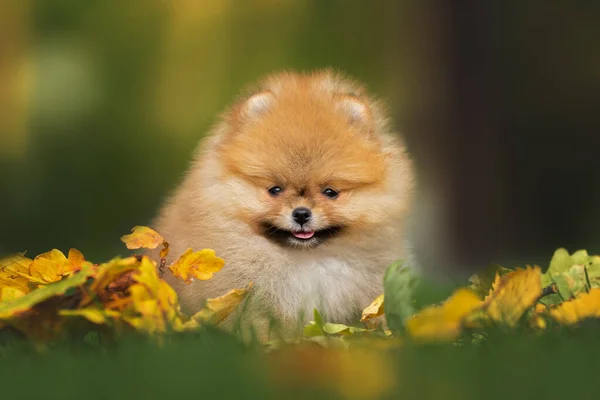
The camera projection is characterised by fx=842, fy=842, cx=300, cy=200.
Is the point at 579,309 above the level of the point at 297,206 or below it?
below

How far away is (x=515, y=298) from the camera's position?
90.3 inches

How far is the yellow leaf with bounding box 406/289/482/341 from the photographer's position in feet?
6.56

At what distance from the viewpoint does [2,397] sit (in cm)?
167

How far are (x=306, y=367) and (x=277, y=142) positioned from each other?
1.10 metres

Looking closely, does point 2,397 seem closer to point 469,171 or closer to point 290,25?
point 469,171

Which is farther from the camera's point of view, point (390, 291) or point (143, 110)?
point (143, 110)

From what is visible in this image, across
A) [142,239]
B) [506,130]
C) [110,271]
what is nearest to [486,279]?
[142,239]

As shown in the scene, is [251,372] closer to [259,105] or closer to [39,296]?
[39,296]

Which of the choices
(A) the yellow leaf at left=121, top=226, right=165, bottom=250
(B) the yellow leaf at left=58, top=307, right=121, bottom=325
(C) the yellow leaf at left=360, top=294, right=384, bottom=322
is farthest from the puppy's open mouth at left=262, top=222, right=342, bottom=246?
(B) the yellow leaf at left=58, top=307, right=121, bottom=325

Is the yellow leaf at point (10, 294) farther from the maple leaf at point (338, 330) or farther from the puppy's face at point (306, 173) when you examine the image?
the maple leaf at point (338, 330)

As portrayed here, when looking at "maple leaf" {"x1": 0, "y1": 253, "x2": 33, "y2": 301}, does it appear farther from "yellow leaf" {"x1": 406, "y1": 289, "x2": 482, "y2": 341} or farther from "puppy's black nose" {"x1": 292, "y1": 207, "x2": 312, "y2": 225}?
"yellow leaf" {"x1": 406, "y1": 289, "x2": 482, "y2": 341}

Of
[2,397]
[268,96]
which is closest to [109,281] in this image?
[2,397]

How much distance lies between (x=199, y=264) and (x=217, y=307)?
172 millimetres

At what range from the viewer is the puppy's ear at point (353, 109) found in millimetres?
2854
